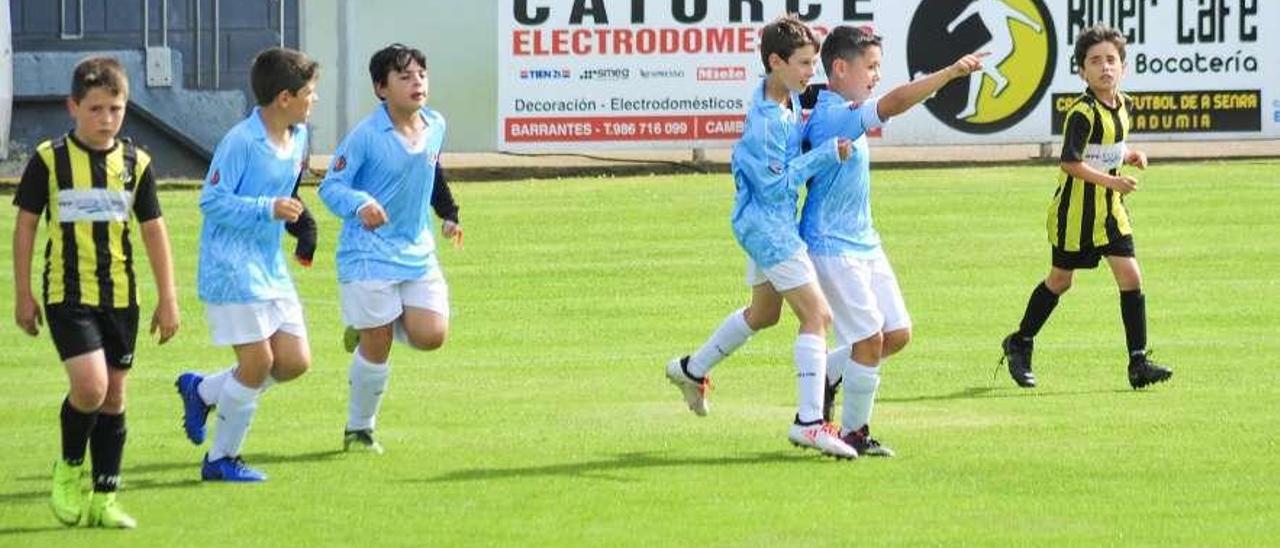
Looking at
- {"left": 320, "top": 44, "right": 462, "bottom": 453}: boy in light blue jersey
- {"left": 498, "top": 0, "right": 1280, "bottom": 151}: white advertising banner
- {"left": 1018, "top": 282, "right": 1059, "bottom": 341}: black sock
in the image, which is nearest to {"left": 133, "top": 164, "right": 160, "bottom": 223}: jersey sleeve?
{"left": 320, "top": 44, "right": 462, "bottom": 453}: boy in light blue jersey

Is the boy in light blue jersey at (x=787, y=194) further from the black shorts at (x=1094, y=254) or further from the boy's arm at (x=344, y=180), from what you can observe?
the black shorts at (x=1094, y=254)

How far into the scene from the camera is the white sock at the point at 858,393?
11461mm

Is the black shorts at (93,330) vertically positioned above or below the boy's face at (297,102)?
below

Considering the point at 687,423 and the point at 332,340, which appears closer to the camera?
the point at 687,423

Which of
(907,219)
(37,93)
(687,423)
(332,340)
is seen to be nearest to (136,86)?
(37,93)

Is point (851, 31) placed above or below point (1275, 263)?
above

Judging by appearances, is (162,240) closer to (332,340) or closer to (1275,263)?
(332,340)

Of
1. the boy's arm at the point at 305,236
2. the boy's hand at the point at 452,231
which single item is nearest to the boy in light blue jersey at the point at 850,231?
the boy's hand at the point at 452,231

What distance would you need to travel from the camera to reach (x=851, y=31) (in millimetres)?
11312

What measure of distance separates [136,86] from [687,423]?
13609mm

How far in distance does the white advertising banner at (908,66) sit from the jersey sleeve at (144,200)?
1508 cm

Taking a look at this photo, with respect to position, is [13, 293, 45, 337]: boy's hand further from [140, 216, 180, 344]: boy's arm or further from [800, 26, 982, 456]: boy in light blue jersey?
[800, 26, 982, 456]: boy in light blue jersey

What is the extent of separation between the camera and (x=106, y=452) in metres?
9.84

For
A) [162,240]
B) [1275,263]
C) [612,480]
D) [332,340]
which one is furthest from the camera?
[1275,263]
